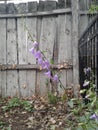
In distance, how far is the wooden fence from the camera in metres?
4.96

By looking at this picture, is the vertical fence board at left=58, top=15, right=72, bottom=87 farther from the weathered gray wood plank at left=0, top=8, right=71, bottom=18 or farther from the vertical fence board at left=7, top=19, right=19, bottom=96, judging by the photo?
the vertical fence board at left=7, top=19, right=19, bottom=96

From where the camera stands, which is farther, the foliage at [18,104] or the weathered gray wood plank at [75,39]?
the weathered gray wood plank at [75,39]

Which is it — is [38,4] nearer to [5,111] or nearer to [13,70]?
[13,70]

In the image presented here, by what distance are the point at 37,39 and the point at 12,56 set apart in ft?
1.61

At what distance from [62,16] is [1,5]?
0.99 metres

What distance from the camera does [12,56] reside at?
5277mm

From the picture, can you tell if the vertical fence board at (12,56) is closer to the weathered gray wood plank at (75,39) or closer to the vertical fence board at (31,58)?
the vertical fence board at (31,58)

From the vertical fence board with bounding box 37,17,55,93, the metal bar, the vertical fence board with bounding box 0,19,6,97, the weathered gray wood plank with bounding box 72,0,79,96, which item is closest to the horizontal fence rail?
the weathered gray wood plank with bounding box 72,0,79,96

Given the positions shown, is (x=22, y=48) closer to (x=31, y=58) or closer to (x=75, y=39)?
(x=31, y=58)

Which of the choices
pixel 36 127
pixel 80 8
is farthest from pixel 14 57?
pixel 36 127

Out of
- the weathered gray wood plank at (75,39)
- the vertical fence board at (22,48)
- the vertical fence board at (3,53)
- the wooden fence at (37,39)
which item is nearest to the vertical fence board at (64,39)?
the wooden fence at (37,39)

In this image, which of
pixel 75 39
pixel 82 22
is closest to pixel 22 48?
pixel 75 39

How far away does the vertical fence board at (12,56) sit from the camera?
207 inches

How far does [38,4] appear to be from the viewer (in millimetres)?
5082
